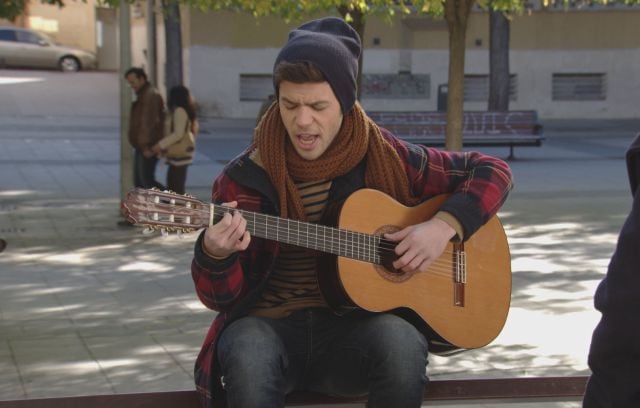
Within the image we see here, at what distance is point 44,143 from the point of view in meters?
18.2

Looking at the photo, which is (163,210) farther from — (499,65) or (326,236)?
(499,65)

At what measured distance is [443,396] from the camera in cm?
358

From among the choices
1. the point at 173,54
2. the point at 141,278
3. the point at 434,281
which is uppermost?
the point at 173,54

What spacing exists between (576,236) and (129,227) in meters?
4.06

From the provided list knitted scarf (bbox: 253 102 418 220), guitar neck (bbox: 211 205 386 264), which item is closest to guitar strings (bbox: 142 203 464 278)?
guitar neck (bbox: 211 205 386 264)

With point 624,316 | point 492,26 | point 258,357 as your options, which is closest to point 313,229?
point 258,357

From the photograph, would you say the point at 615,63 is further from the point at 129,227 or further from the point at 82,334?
the point at 82,334

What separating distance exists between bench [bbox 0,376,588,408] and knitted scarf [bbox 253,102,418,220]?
604 millimetres

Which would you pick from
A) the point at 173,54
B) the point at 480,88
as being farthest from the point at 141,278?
the point at 480,88

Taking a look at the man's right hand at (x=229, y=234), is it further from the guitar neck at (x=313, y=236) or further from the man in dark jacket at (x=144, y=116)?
the man in dark jacket at (x=144, y=116)

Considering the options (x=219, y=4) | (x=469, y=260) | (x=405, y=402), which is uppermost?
(x=219, y=4)

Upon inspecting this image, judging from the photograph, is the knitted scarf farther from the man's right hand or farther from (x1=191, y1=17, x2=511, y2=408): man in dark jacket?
the man's right hand

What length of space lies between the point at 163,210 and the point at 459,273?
1.03 meters

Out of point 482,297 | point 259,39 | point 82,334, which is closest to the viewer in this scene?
point 482,297
